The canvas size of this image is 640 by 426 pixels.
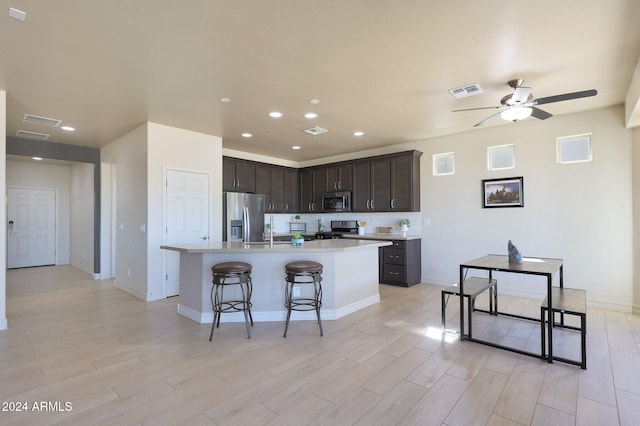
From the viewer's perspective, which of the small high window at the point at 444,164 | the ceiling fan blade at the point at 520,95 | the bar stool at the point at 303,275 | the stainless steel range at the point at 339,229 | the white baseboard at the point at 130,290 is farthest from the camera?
the stainless steel range at the point at 339,229

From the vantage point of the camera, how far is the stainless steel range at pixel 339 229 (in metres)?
6.71

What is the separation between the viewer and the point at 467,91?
11.6 feet

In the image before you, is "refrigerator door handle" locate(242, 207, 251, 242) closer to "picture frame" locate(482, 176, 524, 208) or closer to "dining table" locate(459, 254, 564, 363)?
"dining table" locate(459, 254, 564, 363)

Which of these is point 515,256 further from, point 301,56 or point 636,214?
point 301,56

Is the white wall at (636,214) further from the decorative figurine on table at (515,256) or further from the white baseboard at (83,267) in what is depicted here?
the white baseboard at (83,267)

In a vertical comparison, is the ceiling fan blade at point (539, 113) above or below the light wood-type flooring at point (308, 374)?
above

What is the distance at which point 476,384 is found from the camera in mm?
2350

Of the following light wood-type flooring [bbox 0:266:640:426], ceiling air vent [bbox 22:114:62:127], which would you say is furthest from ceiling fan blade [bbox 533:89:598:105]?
ceiling air vent [bbox 22:114:62:127]

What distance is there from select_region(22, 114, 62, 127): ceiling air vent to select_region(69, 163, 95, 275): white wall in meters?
2.01

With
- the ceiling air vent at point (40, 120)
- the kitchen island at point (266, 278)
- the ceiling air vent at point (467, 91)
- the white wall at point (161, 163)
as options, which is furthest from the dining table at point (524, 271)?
the ceiling air vent at point (40, 120)

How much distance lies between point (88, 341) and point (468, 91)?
4683 millimetres

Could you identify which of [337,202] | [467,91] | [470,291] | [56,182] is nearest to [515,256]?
[470,291]

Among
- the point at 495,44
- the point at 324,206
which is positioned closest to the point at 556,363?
the point at 495,44

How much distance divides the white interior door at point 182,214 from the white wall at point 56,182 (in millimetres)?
4909
